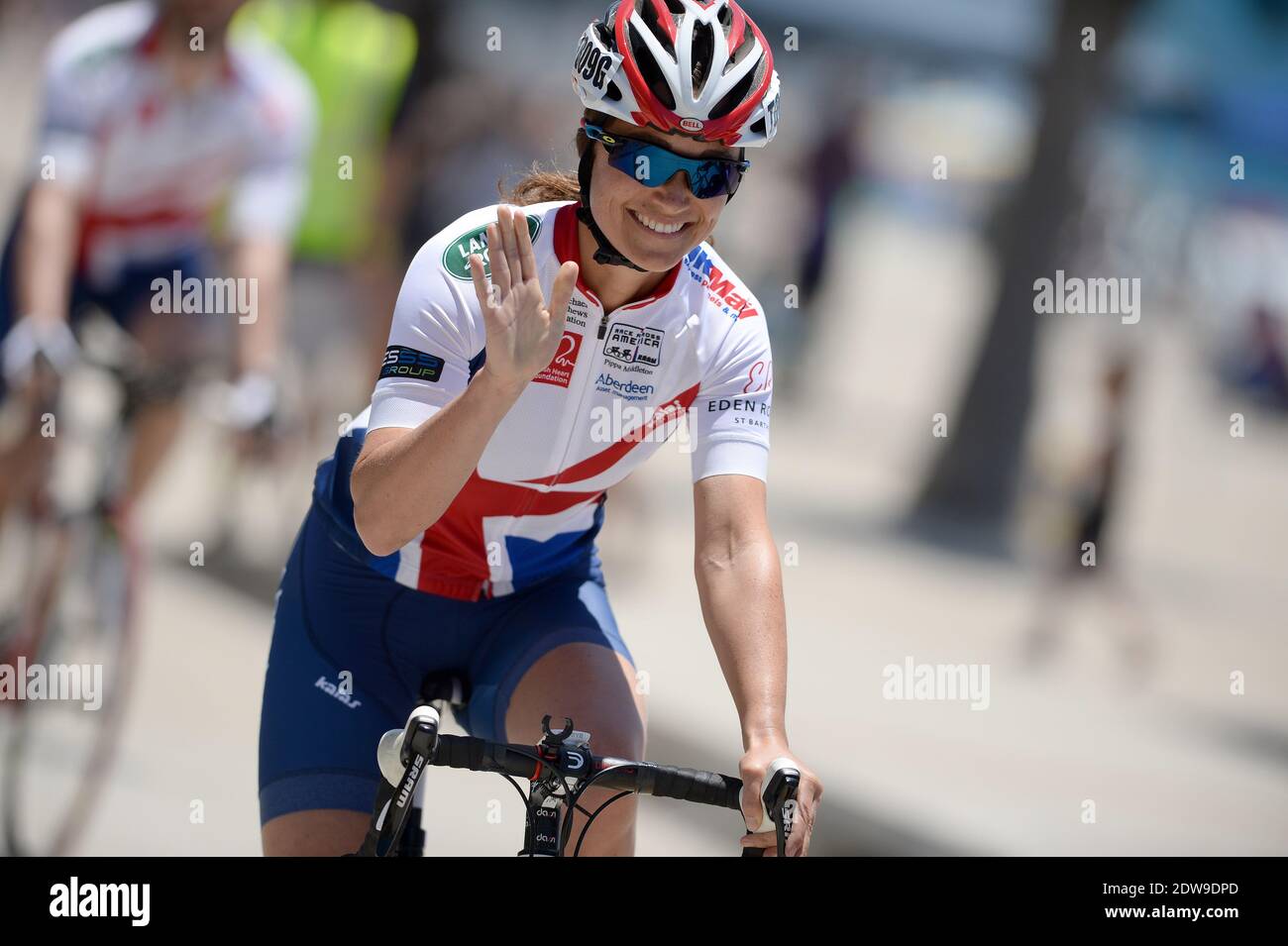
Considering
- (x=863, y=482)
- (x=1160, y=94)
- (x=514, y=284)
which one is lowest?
(x=514, y=284)

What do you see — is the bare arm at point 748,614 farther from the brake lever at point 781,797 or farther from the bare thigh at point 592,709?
the bare thigh at point 592,709

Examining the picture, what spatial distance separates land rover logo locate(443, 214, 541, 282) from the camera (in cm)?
318

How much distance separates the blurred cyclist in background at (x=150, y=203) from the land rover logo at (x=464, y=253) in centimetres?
229

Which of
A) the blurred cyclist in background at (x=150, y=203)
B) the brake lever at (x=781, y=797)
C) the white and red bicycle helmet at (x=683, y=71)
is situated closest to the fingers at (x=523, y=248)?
the white and red bicycle helmet at (x=683, y=71)

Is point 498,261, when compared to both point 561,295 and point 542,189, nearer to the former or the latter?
point 561,295

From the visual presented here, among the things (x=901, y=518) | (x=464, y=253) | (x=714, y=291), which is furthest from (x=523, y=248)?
(x=901, y=518)

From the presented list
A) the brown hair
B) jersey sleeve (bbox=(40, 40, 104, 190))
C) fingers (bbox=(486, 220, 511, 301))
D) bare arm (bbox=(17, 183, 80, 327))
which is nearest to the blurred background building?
bare arm (bbox=(17, 183, 80, 327))

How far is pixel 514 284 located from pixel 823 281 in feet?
52.7

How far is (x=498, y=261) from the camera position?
287cm

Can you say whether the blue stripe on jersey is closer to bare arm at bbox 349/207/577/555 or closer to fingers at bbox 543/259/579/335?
bare arm at bbox 349/207/577/555

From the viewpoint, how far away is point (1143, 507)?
16.7 meters
